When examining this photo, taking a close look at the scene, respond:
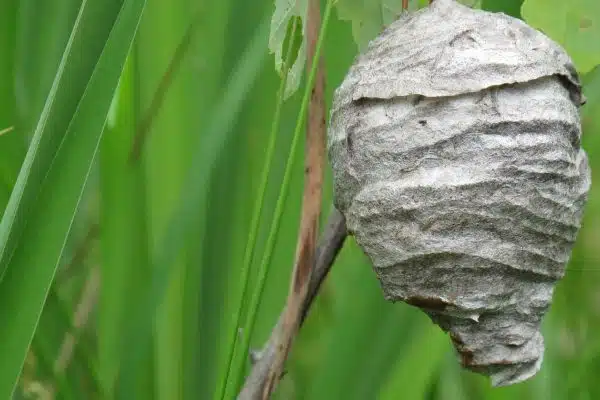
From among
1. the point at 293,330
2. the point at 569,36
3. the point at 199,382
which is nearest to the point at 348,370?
the point at 199,382

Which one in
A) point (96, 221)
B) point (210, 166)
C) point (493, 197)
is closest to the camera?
point (493, 197)

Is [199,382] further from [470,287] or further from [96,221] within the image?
[470,287]

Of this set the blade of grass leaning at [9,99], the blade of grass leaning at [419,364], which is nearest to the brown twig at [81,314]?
the blade of grass leaning at [9,99]

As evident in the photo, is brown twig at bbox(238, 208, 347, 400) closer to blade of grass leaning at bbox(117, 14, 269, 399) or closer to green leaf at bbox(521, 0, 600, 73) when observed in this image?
green leaf at bbox(521, 0, 600, 73)

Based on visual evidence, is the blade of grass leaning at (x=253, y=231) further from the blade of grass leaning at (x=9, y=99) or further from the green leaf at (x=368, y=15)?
the blade of grass leaning at (x=9, y=99)

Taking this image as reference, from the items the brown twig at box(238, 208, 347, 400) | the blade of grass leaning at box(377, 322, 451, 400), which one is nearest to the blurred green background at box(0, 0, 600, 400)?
the blade of grass leaning at box(377, 322, 451, 400)

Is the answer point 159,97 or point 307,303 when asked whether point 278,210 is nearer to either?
point 307,303

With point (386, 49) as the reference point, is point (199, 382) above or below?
below
